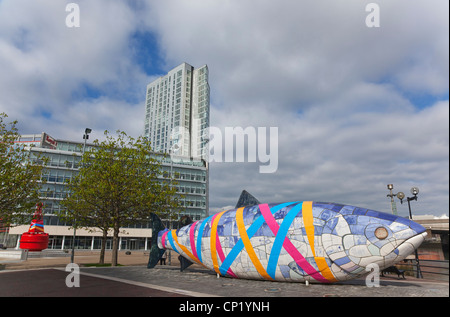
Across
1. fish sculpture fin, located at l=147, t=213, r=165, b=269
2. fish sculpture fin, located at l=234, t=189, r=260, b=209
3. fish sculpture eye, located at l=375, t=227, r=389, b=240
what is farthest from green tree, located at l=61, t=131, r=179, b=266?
fish sculpture eye, located at l=375, t=227, r=389, b=240

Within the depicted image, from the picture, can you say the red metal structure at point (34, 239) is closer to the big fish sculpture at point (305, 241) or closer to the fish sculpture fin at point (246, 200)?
the big fish sculpture at point (305, 241)

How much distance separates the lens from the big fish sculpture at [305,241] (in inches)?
376

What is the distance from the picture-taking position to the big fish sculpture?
955 centimetres

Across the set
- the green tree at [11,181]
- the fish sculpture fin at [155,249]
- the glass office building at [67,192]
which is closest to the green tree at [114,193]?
the green tree at [11,181]

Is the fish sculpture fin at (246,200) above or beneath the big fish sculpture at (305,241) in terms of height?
above

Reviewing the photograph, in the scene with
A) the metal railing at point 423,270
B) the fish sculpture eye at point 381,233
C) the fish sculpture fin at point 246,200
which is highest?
the fish sculpture fin at point 246,200

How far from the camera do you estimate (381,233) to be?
9.60 meters

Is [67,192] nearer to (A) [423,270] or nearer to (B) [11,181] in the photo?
(B) [11,181]

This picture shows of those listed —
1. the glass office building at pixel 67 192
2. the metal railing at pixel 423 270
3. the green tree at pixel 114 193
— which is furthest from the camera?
the glass office building at pixel 67 192

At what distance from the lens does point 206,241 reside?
43.5ft

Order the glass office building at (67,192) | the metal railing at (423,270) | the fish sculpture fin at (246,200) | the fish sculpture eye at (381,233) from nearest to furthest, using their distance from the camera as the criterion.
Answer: the fish sculpture eye at (381,233)
the metal railing at (423,270)
the fish sculpture fin at (246,200)
the glass office building at (67,192)

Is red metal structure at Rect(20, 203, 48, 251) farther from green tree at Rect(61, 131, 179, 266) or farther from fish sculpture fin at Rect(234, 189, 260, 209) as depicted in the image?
fish sculpture fin at Rect(234, 189, 260, 209)
